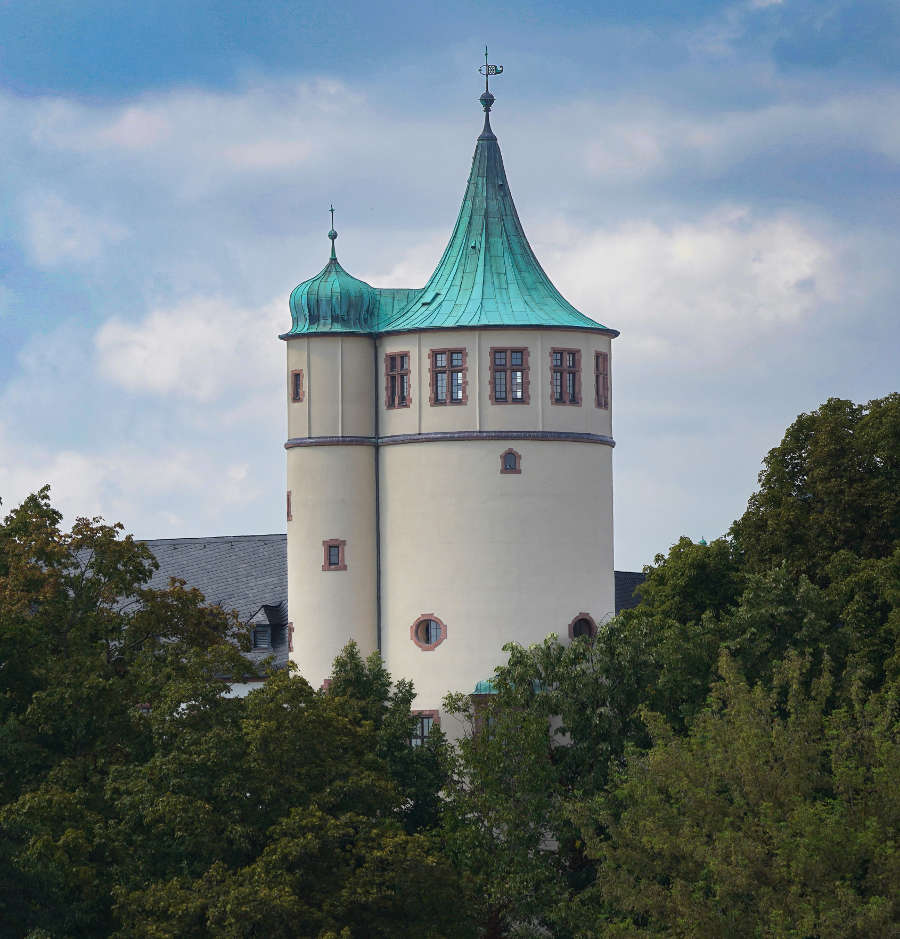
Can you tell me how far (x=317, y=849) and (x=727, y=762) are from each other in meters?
9.14

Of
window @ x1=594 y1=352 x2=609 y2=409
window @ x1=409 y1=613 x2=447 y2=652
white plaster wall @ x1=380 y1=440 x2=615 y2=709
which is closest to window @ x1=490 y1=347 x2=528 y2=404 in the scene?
→ white plaster wall @ x1=380 y1=440 x2=615 y2=709

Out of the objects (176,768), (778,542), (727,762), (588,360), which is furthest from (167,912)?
(588,360)

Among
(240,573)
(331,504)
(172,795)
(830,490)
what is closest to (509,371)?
(331,504)

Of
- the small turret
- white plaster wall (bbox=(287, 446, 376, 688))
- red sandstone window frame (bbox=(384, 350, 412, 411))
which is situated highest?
the small turret

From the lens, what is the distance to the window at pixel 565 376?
234ft

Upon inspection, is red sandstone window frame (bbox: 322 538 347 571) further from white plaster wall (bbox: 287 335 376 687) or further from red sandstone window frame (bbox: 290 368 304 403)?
red sandstone window frame (bbox: 290 368 304 403)

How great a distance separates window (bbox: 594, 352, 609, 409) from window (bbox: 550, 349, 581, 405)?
99 centimetres

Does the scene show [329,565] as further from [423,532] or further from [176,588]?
[176,588]

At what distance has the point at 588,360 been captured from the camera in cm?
7231

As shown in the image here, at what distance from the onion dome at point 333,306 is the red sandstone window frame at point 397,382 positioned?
4.21 ft

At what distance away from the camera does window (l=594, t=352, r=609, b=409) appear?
7275 cm

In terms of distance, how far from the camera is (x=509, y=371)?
71.0 m

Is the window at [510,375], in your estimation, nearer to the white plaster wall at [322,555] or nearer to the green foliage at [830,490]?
the white plaster wall at [322,555]

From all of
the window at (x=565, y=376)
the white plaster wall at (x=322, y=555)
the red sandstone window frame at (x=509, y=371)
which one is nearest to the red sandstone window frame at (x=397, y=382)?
the white plaster wall at (x=322, y=555)
